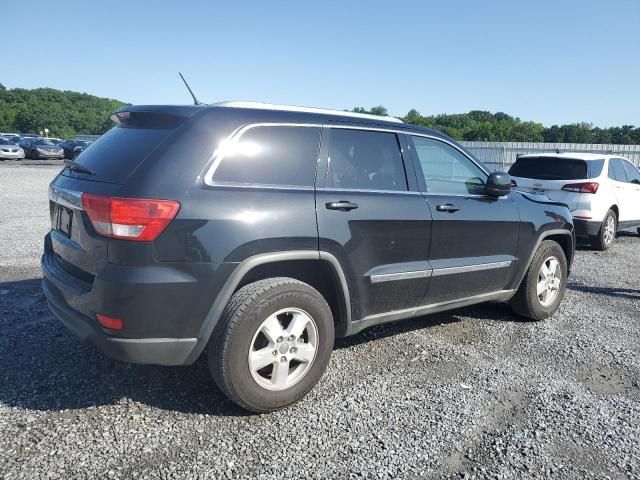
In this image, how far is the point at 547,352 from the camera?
425 cm

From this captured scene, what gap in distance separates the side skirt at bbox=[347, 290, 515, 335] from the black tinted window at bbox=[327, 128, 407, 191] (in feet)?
2.99

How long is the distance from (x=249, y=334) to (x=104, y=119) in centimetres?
5790

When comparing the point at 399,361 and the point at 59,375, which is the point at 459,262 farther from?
the point at 59,375

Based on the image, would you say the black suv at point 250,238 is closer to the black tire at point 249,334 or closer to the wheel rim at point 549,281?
the black tire at point 249,334

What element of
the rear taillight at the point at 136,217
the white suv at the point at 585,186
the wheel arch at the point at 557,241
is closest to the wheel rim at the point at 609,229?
A: the white suv at the point at 585,186

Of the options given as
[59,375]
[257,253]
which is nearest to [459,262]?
[257,253]

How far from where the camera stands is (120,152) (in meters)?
3.09

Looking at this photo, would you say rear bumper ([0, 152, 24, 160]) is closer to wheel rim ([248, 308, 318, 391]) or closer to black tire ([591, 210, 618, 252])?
black tire ([591, 210, 618, 252])

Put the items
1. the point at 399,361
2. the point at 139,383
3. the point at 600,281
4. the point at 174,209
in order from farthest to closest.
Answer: the point at 600,281
the point at 399,361
the point at 139,383
the point at 174,209

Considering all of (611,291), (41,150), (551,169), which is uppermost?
(41,150)

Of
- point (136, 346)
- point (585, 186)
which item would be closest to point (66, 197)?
point (136, 346)

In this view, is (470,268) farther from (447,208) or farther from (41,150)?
(41,150)

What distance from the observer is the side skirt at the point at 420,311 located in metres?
3.58

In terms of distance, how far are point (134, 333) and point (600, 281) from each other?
607cm
